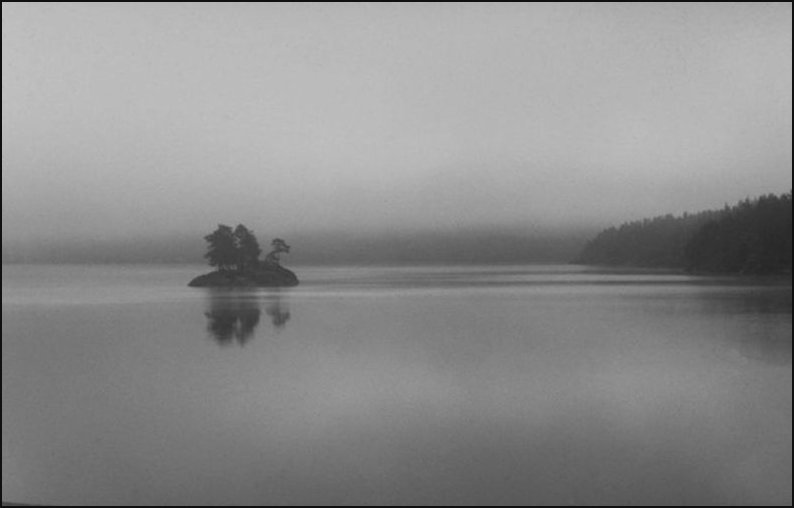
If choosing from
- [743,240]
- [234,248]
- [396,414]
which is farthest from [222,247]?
[743,240]

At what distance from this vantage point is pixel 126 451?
825 centimetres

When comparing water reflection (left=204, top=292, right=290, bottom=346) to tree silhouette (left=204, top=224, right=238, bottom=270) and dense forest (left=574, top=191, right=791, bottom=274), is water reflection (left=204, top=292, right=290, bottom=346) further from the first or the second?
dense forest (left=574, top=191, right=791, bottom=274)

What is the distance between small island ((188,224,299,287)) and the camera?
22.3 metres

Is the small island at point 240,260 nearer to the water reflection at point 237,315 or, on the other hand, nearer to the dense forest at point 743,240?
the water reflection at point 237,315

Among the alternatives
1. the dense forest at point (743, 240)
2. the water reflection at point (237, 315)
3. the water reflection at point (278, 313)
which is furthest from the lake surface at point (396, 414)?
the dense forest at point (743, 240)

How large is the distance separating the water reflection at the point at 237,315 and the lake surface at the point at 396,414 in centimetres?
26

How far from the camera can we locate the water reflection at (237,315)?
20081mm

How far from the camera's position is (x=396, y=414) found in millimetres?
10102

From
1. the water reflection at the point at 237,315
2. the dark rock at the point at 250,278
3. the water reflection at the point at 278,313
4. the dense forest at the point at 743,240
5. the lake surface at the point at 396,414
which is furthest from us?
the dense forest at the point at 743,240

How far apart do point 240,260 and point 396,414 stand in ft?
49.9

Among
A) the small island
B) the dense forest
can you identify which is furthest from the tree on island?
the dense forest

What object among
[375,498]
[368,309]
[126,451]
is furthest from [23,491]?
[368,309]

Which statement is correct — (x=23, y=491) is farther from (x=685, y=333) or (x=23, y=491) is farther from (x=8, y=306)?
(x=8, y=306)

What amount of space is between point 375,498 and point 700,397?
7.15 metres
